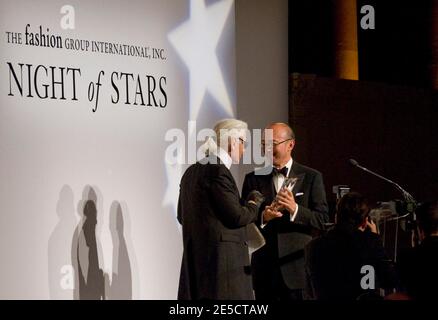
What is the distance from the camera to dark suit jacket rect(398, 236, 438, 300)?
295 centimetres

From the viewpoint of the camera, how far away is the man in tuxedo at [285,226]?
4738 mm

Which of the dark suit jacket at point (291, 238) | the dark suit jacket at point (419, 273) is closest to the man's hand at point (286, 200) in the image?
the dark suit jacket at point (291, 238)

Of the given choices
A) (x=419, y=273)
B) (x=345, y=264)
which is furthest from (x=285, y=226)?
(x=419, y=273)

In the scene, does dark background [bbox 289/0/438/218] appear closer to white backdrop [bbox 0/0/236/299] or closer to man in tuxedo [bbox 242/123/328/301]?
white backdrop [bbox 0/0/236/299]

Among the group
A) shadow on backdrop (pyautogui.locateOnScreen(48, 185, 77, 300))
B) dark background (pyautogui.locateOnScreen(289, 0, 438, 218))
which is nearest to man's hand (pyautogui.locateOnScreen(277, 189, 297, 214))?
shadow on backdrop (pyautogui.locateOnScreen(48, 185, 77, 300))

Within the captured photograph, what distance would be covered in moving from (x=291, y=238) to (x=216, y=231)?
0.80 meters

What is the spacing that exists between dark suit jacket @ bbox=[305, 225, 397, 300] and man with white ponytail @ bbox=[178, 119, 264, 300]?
0.34 meters

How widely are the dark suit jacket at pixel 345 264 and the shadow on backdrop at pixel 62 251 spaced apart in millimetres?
1513

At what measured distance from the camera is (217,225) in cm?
411

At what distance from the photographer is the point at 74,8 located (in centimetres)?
512

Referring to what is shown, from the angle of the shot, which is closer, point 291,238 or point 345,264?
point 345,264

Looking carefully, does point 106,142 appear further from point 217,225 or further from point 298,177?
point 217,225
